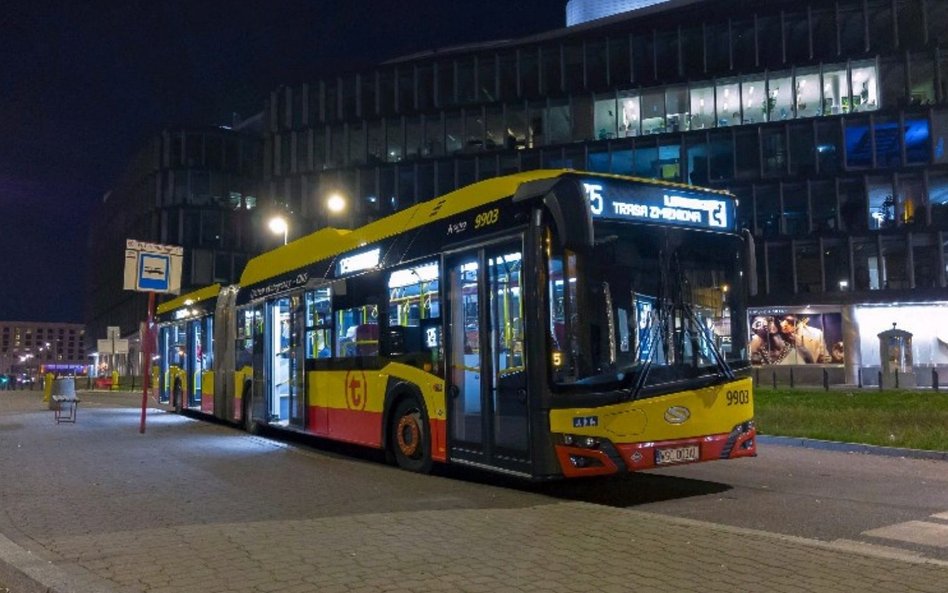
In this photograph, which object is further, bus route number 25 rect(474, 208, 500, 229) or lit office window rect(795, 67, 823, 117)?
lit office window rect(795, 67, 823, 117)

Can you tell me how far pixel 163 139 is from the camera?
69438 millimetres

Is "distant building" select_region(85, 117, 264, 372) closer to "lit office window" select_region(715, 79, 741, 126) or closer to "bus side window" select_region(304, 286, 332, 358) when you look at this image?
"lit office window" select_region(715, 79, 741, 126)

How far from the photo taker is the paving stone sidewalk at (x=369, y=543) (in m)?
5.58

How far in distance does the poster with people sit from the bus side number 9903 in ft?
120

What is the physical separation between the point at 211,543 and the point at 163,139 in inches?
2704

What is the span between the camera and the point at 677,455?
8.87 metres

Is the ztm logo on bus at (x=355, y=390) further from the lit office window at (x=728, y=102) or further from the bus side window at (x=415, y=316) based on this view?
the lit office window at (x=728, y=102)

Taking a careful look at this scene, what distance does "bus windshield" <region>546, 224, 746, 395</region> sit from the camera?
8539mm

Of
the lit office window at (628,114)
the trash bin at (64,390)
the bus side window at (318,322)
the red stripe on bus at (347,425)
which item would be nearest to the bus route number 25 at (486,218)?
the red stripe on bus at (347,425)

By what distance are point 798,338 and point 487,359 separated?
130 feet

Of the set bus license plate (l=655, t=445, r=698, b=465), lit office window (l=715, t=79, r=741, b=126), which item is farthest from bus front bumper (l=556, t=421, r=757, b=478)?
lit office window (l=715, t=79, r=741, b=126)

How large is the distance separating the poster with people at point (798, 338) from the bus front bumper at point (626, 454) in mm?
37190

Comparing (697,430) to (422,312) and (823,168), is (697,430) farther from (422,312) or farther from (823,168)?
(823,168)

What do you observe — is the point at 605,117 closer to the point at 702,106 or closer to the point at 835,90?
the point at 702,106
